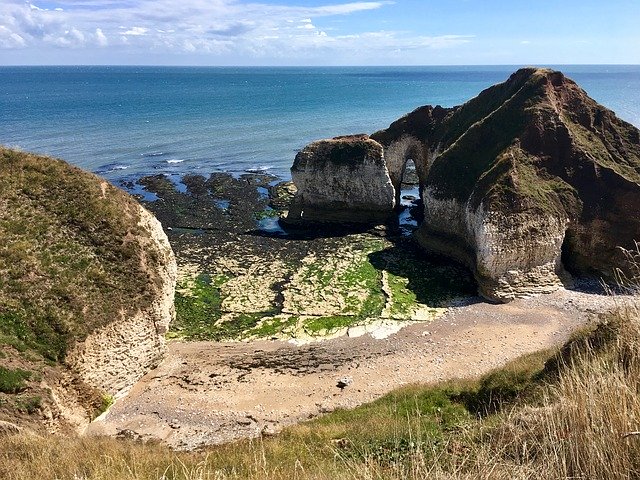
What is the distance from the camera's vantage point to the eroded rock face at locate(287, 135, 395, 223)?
145 ft

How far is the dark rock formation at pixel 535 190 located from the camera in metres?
30.2

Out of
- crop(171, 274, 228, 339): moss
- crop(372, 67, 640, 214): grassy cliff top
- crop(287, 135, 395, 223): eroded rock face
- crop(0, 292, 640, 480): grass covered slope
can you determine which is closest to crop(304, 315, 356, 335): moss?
crop(171, 274, 228, 339): moss

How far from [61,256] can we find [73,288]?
184 cm

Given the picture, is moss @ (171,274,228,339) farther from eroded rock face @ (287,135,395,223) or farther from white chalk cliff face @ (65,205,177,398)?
eroded rock face @ (287,135,395,223)

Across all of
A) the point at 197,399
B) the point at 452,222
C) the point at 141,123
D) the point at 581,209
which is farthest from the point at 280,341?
the point at 141,123

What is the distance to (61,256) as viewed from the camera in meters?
21.6

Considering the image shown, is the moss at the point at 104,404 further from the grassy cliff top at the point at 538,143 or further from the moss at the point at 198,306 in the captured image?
the grassy cliff top at the point at 538,143

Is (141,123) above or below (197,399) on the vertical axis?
above

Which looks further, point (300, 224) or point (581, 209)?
point (300, 224)

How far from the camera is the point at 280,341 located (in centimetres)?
2539

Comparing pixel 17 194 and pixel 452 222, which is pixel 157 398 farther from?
pixel 452 222

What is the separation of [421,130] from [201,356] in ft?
107

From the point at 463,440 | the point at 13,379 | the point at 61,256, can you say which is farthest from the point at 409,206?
the point at 463,440

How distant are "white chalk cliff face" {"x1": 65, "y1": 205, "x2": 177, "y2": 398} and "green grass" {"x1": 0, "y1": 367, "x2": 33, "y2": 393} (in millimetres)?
1612
